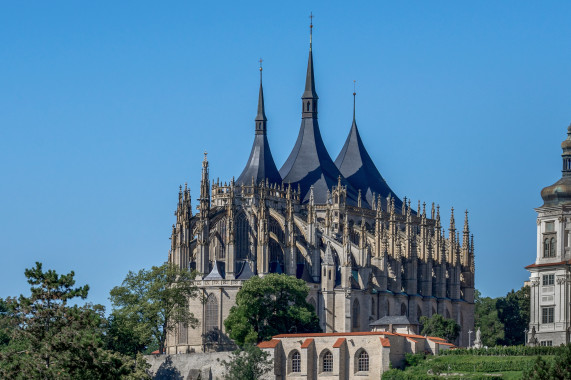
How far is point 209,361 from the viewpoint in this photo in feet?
377

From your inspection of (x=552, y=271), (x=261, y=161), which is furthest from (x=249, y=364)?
(x=261, y=161)

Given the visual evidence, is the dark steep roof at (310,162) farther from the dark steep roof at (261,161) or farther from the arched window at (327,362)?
the arched window at (327,362)

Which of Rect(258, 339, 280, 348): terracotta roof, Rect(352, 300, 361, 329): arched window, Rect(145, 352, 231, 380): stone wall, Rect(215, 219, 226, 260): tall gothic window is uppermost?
Rect(215, 219, 226, 260): tall gothic window

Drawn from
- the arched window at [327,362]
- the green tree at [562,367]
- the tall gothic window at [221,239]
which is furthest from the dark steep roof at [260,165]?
the green tree at [562,367]

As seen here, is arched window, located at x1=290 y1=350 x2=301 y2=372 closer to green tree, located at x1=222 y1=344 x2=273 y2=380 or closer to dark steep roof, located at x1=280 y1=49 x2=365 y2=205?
green tree, located at x1=222 y1=344 x2=273 y2=380

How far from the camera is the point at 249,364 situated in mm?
110625

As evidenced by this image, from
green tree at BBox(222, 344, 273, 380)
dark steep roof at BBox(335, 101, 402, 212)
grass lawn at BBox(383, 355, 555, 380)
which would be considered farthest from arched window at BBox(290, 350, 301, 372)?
dark steep roof at BBox(335, 101, 402, 212)

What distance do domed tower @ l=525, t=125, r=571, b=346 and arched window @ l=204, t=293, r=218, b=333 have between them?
29.9m

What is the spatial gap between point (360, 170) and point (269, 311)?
127 feet

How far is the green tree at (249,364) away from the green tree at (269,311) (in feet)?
26.9

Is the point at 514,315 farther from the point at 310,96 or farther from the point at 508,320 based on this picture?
the point at 310,96

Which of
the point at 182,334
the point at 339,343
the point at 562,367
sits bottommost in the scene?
the point at 562,367

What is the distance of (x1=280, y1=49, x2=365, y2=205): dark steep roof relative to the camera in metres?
148

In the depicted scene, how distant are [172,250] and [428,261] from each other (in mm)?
24706
